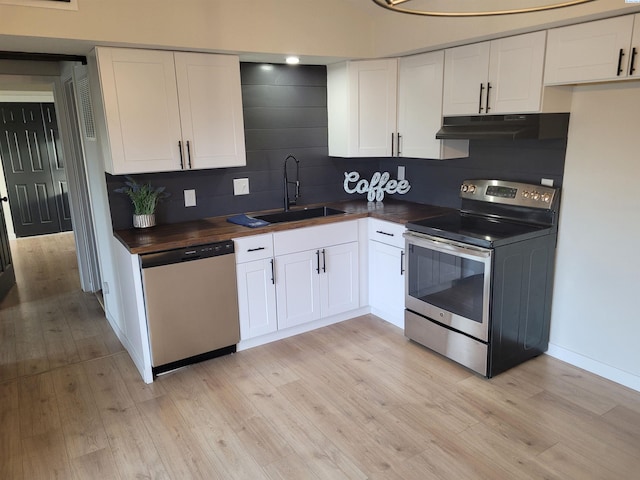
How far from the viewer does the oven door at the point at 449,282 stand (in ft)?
9.55

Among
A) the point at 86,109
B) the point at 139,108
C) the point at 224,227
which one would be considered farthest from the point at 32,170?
the point at 224,227

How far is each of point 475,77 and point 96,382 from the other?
3196 mm

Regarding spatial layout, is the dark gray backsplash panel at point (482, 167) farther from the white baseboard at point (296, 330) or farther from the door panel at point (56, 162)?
the door panel at point (56, 162)

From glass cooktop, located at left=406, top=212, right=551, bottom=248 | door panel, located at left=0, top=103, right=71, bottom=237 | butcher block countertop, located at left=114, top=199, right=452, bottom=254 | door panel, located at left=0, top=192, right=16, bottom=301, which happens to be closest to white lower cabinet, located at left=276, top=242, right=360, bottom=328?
butcher block countertop, located at left=114, top=199, right=452, bottom=254

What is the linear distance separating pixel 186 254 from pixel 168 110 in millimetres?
951

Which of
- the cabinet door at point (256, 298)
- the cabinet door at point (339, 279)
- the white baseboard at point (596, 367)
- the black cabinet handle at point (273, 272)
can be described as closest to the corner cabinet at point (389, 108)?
the cabinet door at point (339, 279)

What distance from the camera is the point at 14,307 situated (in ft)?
14.6

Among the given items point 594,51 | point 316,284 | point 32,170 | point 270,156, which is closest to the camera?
point 594,51

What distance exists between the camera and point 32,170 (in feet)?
24.4

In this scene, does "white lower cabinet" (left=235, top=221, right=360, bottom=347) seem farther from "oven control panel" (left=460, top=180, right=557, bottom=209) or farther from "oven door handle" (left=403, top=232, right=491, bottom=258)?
"oven control panel" (left=460, top=180, right=557, bottom=209)

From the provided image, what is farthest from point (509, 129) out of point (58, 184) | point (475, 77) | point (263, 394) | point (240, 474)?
point (58, 184)

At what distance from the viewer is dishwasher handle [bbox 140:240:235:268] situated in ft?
9.53

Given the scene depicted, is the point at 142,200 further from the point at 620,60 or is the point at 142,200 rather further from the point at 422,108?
the point at 620,60

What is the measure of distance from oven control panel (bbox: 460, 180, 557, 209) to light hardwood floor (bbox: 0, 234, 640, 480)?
1087mm
